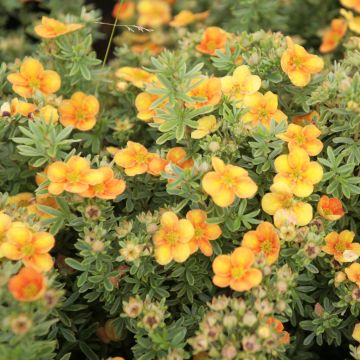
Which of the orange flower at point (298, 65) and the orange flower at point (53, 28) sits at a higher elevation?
the orange flower at point (298, 65)

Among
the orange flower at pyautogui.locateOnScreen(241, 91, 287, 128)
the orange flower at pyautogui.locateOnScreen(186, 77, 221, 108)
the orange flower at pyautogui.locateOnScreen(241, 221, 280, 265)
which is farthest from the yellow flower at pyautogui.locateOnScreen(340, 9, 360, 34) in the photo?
the orange flower at pyautogui.locateOnScreen(241, 221, 280, 265)

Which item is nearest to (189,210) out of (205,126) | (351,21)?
(205,126)

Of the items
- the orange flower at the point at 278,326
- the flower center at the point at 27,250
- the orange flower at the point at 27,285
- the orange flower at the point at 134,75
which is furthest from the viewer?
the orange flower at the point at 134,75

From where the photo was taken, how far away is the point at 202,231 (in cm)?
254

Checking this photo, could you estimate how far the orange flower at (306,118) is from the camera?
2.94 meters

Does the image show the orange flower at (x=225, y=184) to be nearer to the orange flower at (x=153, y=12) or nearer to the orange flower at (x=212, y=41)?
the orange flower at (x=212, y=41)

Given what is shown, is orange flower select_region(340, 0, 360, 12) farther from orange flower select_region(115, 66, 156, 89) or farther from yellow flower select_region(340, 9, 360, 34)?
orange flower select_region(115, 66, 156, 89)

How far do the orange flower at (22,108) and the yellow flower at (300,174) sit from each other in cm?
120

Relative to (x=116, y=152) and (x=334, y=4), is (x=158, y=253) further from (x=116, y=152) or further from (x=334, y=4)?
(x=334, y=4)

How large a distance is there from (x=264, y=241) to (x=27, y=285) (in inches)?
38.0

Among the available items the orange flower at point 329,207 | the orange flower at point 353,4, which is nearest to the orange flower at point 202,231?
the orange flower at point 329,207

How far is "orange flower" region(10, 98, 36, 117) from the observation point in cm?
290

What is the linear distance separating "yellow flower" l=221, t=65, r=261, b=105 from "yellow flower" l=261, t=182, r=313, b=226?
1.58ft

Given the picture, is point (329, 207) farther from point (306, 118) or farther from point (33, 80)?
point (33, 80)
